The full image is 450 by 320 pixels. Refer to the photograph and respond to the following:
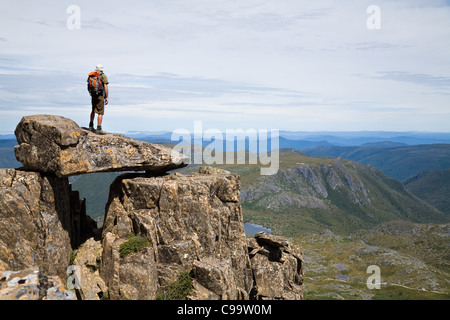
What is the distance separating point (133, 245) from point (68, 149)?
34.6 ft

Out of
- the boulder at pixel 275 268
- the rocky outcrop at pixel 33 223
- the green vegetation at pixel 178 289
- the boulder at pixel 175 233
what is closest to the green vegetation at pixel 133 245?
the boulder at pixel 175 233

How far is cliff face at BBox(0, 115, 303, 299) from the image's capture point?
2961 cm

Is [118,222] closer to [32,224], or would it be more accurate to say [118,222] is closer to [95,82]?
[32,224]

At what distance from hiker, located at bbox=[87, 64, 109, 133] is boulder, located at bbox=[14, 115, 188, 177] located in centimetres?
218

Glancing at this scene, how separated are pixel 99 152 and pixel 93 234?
36.2 ft

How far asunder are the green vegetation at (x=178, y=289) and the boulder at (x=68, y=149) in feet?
39.7

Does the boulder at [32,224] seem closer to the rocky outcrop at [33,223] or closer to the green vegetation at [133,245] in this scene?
the rocky outcrop at [33,223]

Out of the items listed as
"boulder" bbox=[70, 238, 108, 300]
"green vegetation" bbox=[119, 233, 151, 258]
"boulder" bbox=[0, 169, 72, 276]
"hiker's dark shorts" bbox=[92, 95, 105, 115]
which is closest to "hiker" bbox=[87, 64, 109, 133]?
"hiker's dark shorts" bbox=[92, 95, 105, 115]

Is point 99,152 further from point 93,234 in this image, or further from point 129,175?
point 93,234

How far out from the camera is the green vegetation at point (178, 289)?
99.2ft

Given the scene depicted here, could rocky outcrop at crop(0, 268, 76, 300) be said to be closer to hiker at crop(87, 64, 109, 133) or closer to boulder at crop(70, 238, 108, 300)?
boulder at crop(70, 238, 108, 300)
